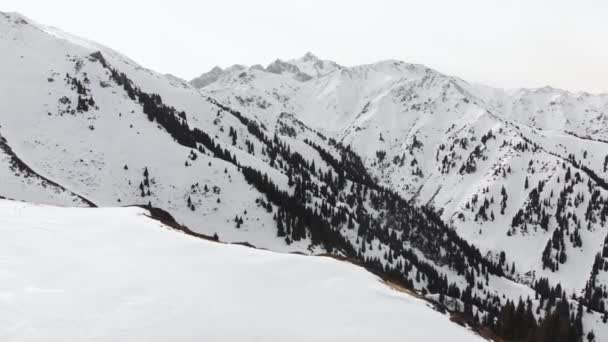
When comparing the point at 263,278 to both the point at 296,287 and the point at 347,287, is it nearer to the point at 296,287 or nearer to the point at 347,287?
the point at 296,287

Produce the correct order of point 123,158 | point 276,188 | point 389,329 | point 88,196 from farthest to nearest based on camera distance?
1. point 276,188
2. point 123,158
3. point 88,196
4. point 389,329

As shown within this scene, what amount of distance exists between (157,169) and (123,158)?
10480 millimetres

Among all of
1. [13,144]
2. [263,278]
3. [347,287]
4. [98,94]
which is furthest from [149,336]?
[98,94]

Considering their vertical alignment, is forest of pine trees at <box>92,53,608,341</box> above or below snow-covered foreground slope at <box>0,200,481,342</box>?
below

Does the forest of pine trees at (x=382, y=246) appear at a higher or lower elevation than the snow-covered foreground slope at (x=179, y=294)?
lower

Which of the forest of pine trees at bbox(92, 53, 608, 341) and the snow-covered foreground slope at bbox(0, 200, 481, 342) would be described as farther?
the forest of pine trees at bbox(92, 53, 608, 341)

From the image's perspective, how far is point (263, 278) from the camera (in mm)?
17812

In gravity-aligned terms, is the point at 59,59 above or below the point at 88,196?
above

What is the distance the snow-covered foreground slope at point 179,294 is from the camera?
11.8m

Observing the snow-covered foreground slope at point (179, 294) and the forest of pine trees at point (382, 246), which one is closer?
the snow-covered foreground slope at point (179, 294)

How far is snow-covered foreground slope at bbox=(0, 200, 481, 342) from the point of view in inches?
465

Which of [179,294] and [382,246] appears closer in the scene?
[179,294]

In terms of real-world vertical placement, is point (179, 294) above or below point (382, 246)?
above

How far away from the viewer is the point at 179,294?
14648 millimetres
